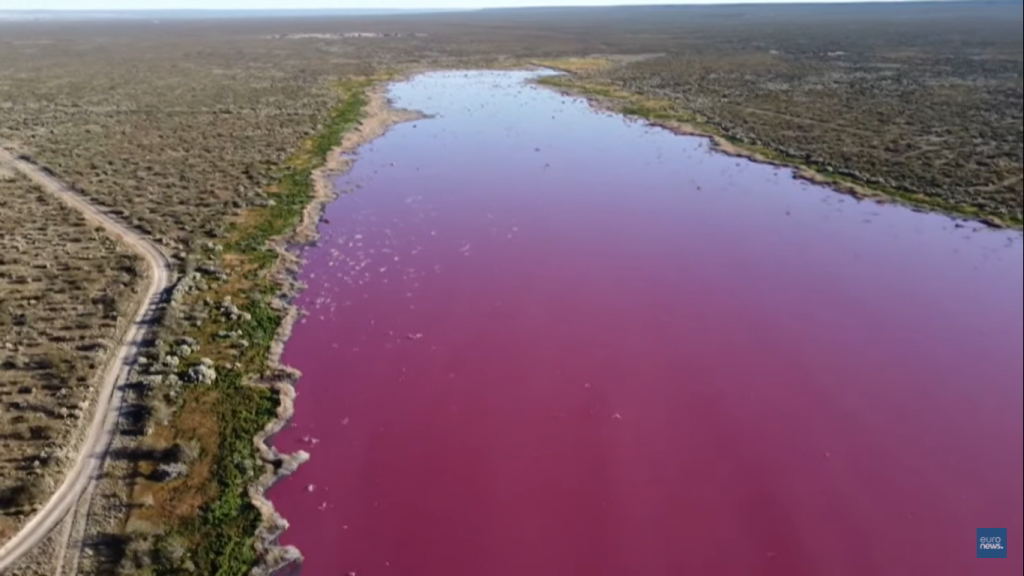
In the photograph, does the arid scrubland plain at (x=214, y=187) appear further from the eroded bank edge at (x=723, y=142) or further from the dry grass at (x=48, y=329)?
the eroded bank edge at (x=723, y=142)

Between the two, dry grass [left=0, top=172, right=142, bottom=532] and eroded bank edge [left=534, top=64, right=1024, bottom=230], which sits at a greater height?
eroded bank edge [left=534, top=64, right=1024, bottom=230]

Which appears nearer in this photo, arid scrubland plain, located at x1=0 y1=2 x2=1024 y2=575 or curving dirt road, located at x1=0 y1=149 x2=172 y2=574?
curving dirt road, located at x1=0 y1=149 x2=172 y2=574

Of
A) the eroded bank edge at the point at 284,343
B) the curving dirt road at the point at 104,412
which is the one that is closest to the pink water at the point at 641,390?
the eroded bank edge at the point at 284,343

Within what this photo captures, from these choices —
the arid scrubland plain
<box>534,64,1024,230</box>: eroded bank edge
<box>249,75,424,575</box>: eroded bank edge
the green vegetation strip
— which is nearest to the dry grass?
the arid scrubland plain

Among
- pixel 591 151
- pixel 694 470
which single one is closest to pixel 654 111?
pixel 591 151

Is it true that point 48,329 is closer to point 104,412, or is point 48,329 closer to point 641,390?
point 104,412

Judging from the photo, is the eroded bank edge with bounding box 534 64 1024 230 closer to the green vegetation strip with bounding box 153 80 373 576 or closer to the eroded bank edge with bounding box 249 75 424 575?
the eroded bank edge with bounding box 249 75 424 575

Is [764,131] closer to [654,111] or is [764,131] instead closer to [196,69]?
[654,111]
